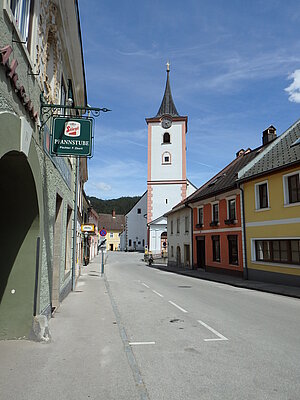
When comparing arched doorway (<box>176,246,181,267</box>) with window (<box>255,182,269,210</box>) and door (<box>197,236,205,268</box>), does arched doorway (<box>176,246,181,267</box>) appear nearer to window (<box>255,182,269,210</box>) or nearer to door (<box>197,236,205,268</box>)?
door (<box>197,236,205,268</box>)

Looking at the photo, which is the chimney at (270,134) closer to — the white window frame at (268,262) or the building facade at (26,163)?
the white window frame at (268,262)

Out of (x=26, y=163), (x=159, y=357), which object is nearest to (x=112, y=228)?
(x=159, y=357)

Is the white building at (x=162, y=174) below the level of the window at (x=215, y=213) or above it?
above

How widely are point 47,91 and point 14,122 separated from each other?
3076mm

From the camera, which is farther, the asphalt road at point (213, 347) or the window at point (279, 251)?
the window at point (279, 251)

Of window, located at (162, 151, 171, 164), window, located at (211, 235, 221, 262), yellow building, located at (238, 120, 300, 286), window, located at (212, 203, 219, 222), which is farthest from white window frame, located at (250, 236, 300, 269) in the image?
window, located at (162, 151, 171, 164)

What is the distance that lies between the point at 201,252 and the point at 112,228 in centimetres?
6375

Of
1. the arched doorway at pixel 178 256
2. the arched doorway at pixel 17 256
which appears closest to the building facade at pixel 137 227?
the arched doorway at pixel 178 256

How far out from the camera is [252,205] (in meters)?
18.4

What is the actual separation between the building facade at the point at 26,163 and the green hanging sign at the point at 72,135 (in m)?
0.24

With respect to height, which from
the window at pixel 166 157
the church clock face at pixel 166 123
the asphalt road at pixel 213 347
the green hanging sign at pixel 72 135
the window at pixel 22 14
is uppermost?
the church clock face at pixel 166 123

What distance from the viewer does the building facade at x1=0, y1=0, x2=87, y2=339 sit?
14.0 feet

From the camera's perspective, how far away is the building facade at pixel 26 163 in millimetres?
4273

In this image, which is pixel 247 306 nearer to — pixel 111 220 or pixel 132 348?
pixel 132 348
